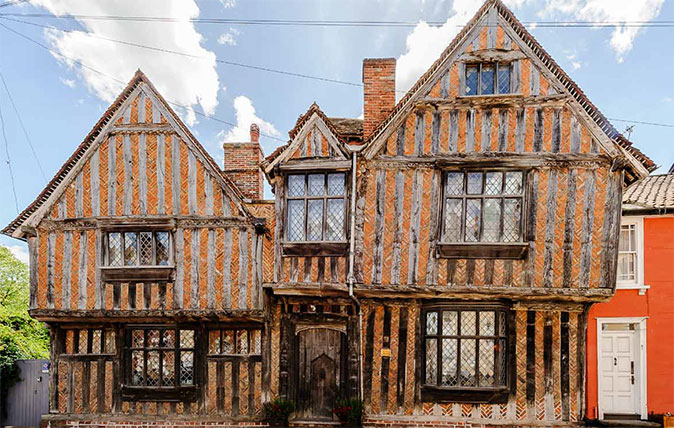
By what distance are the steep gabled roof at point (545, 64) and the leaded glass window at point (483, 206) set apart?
1.74 m

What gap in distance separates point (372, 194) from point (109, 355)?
6.98m

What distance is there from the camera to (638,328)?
7.84m

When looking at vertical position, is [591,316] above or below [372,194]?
below

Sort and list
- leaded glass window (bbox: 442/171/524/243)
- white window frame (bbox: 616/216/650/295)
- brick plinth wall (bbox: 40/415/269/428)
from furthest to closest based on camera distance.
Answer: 1. brick plinth wall (bbox: 40/415/269/428)
2. white window frame (bbox: 616/216/650/295)
3. leaded glass window (bbox: 442/171/524/243)

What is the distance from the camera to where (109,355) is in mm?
8242

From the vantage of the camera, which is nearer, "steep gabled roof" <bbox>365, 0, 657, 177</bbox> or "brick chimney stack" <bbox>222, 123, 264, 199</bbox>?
"steep gabled roof" <bbox>365, 0, 657, 177</bbox>

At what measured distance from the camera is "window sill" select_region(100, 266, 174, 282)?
7836mm

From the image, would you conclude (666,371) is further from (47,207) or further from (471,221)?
(47,207)

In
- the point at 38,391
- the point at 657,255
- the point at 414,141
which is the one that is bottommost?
the point at 38,391

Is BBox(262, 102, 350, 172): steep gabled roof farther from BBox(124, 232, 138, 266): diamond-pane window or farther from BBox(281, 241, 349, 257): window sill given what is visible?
BBox(124, 232, 138, 266): diamond-pane window

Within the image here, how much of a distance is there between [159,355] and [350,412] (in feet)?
14.7

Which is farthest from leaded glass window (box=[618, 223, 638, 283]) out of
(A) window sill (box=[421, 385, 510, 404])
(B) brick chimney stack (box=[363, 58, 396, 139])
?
(B) brick chimney stack (box=[363, 58, 396, 139])

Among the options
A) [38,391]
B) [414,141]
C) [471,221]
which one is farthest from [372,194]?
[38,391]

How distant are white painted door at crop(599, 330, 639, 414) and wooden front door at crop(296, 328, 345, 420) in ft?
18.8
